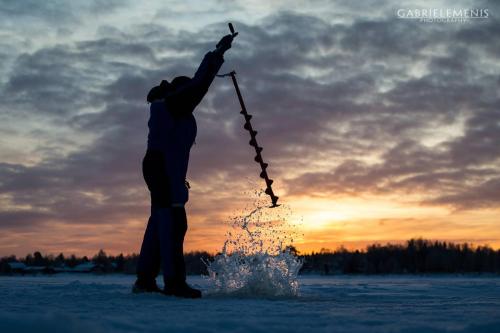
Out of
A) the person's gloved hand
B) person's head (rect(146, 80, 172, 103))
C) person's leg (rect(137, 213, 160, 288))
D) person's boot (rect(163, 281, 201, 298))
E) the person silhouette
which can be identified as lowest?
person's boot (rect(163, 281, 201, 298))

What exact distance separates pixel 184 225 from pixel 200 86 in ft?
5.27

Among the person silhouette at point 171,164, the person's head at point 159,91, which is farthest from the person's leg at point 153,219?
the person's head at point 159,91

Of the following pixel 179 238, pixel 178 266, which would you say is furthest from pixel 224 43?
pixel 178 266

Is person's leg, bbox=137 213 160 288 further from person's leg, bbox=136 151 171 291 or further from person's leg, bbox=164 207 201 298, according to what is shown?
person's leg, bbox=164 207 201 298

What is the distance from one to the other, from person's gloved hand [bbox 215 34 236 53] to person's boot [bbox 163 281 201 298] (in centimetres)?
271

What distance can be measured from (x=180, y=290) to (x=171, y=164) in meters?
1.42

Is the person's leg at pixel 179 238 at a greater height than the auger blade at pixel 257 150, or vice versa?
the auger blade at pixel 257 150

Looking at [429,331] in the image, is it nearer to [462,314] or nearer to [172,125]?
[462,314]

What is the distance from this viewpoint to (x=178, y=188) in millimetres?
7195

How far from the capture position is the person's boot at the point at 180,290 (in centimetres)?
684

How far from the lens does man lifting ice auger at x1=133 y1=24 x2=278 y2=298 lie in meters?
7.11

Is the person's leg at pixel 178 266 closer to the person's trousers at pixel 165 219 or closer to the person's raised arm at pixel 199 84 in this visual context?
the person's trousers at pixel 165 219

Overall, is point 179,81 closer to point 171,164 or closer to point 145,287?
point 171,164

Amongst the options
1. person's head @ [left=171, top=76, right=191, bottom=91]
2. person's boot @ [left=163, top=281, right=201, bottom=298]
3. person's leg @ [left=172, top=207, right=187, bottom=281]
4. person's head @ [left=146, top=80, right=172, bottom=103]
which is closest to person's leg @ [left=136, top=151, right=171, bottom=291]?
person's leg @ [left=172, top=207, right=187, bottom=281]
